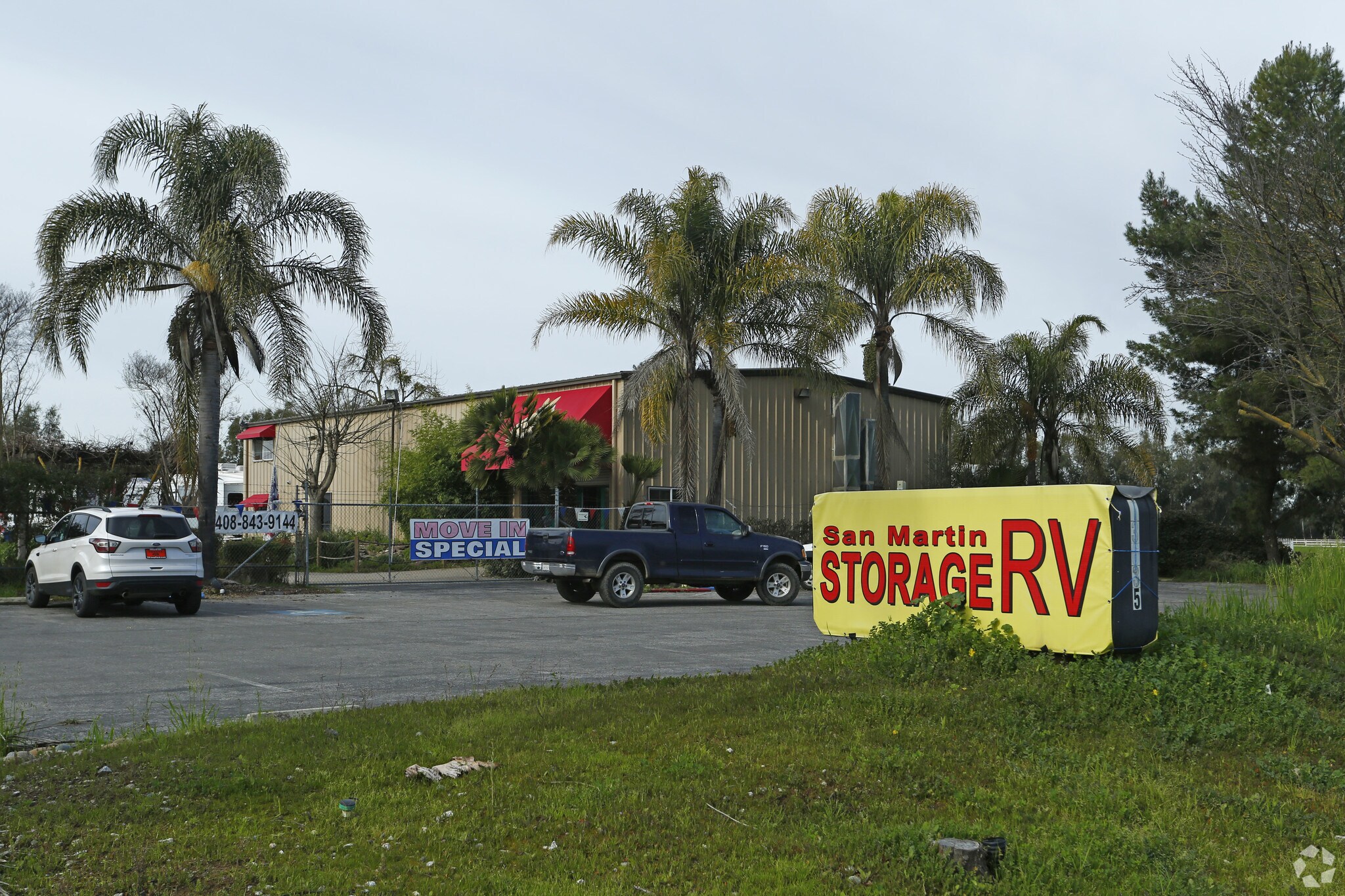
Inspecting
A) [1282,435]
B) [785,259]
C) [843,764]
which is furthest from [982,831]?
[1282,435]

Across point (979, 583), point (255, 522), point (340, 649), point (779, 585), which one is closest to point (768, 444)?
point (779, 585)

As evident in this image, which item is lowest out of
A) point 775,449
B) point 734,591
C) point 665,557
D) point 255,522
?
point 734,591

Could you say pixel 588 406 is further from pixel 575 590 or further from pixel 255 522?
pixel 575 590

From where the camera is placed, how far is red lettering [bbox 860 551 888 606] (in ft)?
36.2

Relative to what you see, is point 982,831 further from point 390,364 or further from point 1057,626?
point 390,364

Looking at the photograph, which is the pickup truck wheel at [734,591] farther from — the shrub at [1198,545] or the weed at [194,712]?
the shrub at [1198,545]

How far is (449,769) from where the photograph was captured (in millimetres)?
6223

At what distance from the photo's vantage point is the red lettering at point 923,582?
1056 centimetres

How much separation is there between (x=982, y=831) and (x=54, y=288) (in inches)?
859

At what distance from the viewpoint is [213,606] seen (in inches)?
774

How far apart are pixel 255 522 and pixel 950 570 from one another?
1825cm

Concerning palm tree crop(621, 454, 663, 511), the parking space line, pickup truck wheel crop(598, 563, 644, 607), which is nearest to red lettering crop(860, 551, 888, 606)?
the parking space line

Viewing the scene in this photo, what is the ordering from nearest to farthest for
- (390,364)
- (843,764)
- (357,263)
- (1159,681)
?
1. (843,764)
2. (1159,681)
3. (357,263)
4. (390,364)

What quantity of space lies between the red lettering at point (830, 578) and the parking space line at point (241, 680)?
5314 millimetres
